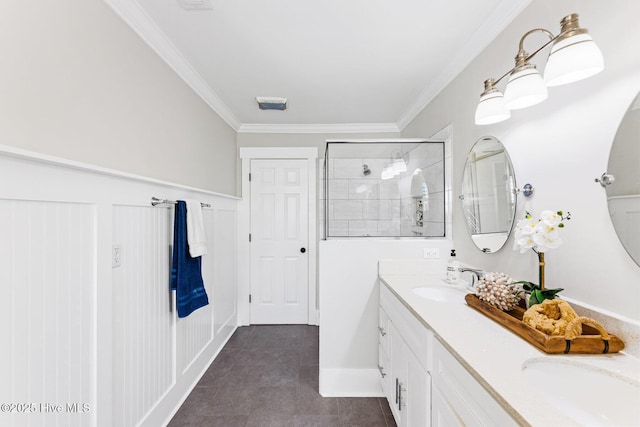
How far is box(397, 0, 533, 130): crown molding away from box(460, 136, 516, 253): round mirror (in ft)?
1.40

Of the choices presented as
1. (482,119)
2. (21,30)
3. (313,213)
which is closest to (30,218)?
(21,30)

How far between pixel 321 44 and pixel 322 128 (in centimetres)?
163

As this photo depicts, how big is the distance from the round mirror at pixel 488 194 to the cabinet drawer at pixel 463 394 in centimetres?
84

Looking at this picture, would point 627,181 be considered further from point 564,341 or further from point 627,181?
point 564,341

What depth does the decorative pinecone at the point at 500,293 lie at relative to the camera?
4.03 feet

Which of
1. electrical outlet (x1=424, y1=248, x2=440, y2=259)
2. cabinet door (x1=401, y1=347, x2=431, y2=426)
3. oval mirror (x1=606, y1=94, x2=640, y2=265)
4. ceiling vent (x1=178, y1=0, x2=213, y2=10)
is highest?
ceiling vent (x1=178, y1=0, x2=213, y2=10)

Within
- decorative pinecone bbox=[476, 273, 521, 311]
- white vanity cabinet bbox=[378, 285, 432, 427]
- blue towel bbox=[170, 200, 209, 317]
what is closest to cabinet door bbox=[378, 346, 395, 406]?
white vanity cabinet bbox=[378, 285, 432, 427]

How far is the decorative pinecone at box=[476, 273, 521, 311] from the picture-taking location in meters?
1.23

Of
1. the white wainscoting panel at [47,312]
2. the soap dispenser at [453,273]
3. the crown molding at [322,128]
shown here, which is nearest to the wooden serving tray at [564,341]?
the soap dispenser at [453,273]

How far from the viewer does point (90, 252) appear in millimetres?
1222

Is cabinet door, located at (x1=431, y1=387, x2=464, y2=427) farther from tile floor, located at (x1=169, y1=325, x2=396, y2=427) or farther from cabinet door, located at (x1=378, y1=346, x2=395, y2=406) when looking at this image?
tile floor, located at (x1=169, y1=325, x2=396, y2=427)

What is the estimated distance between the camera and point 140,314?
158cm

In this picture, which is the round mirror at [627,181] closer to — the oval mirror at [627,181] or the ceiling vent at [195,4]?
the oval mirror at [627,181]

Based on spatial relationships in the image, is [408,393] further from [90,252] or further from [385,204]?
[90,252]
